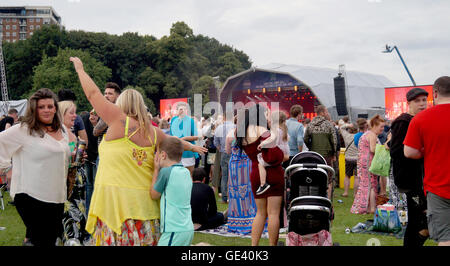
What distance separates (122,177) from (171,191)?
0.39 m

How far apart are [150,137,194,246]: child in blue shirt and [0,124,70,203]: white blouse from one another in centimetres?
110

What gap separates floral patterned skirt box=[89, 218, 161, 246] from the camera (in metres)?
3.37

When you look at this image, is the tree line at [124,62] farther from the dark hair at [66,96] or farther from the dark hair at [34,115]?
the dark hair at [34,115]

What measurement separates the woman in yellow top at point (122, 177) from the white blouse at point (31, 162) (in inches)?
27.9

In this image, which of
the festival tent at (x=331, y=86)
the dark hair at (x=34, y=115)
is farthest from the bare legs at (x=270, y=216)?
the festival tent at (x=331, y=86)

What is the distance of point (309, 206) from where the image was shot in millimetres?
4434

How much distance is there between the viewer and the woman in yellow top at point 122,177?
3355 millimetres

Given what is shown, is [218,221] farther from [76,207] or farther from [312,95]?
[312,95]

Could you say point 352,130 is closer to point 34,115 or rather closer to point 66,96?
point 66,96

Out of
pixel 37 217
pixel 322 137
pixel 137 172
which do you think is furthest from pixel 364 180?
pixel 37 217

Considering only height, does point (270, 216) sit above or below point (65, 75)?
below

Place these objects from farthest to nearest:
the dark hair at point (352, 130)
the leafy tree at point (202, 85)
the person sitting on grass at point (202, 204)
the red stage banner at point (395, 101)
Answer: the leafy tree at point (202, 85) → the red stage banner at point (395, 101) → the dark hair at point (352, 130) → the person sitting on grass at point (202, 204)

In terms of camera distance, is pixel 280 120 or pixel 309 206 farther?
pixel 280 120

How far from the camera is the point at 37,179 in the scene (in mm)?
3828
